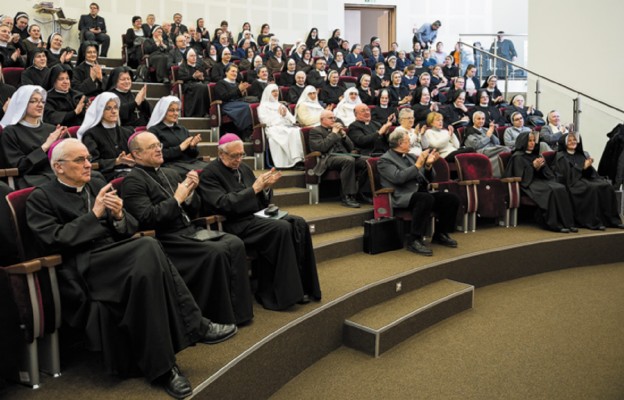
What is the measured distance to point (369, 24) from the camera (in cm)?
1430

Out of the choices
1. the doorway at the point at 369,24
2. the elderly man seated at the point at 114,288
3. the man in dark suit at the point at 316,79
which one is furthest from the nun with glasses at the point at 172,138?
the doorway at the point at 369,24

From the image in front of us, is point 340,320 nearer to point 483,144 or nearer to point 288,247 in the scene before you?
point 288,247

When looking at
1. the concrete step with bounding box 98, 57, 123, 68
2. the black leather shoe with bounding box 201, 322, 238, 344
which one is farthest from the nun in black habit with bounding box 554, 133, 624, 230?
the concrete step with bounding box 98, 57, 123, 68

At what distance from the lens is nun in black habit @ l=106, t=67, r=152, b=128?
4.93 m

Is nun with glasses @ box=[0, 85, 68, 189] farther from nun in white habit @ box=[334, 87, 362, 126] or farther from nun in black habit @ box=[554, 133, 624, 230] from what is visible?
nun in black habit @ box=[554, 133, 624, 230]

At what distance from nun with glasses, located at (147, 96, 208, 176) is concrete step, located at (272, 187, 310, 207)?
0.70 meters

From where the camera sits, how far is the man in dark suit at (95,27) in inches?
Answer: 370

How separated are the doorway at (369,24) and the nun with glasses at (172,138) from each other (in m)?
9.82

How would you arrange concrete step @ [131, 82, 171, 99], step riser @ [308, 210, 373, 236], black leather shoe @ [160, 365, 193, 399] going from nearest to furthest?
black leather shoe @ [160, 365, 193, 399]
step riser @ [308, 210, 373, 236]
concrete step @ [131, 82, 171, 99]

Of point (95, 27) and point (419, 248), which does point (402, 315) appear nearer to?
point (419, 248)

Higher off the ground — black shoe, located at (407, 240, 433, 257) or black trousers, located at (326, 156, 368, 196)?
black trousers, located at (326, 156, 368, 196)

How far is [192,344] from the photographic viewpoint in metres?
2.34

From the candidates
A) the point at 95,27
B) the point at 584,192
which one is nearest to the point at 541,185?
the point at 584,192

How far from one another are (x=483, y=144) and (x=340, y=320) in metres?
3.56
